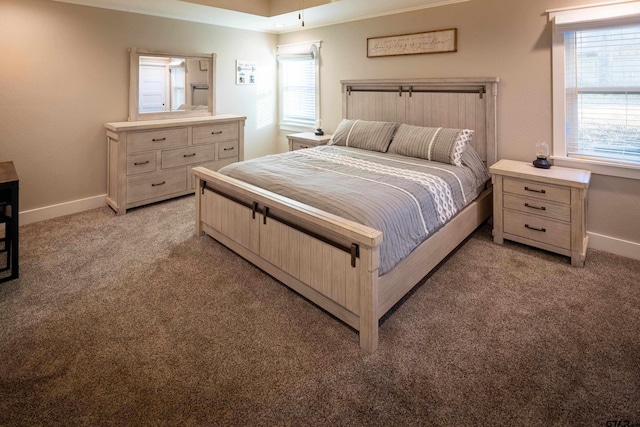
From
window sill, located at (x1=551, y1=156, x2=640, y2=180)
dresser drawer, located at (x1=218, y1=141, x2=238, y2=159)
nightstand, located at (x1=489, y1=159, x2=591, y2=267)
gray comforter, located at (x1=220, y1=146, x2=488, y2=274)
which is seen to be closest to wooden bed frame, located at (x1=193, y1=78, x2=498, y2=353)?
gray comforter, located at (x1=220, y1=146, x2=488, y2=274)

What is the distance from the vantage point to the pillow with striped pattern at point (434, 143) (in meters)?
3.30

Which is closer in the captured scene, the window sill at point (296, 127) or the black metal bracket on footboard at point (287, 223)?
the black metal bracket on footboard at point (287, 223)

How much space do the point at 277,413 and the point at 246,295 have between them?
102cm

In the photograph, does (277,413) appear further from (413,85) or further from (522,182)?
(413,85)

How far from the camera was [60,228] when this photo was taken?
144 inches

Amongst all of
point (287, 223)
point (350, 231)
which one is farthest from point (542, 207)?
point (287, 223)

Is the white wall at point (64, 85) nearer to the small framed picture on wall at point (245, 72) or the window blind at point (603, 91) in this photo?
the small framed picture on wall at point (245, 72)

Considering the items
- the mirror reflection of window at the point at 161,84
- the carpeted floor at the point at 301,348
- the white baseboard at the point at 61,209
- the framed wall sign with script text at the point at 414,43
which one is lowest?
the carpeted floor at the point at 301,348

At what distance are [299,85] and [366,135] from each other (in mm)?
2192

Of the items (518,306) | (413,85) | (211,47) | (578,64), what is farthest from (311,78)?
(518,306)

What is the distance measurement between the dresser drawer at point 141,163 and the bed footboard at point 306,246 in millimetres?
1325

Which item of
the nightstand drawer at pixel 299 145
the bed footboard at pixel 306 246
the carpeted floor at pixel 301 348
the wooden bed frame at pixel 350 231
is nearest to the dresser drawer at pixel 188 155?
the nightstand drawer at pixel 299 145

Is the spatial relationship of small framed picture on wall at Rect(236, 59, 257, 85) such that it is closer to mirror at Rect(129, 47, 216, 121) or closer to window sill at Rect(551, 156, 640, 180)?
mirror at Rect(129, 47, 216, 121)

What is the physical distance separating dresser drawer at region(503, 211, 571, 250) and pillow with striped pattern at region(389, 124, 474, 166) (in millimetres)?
666
